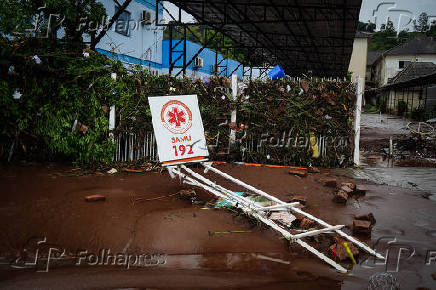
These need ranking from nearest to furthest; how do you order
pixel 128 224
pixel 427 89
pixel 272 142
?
pixel 128 224 < pixel 272 142 < pixel 427 89

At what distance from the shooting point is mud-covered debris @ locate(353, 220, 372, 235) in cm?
379

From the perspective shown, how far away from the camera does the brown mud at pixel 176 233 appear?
2.77m

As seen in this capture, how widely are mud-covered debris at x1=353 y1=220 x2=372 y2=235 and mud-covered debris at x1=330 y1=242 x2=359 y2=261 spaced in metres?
0.66

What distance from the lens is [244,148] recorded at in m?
7.64

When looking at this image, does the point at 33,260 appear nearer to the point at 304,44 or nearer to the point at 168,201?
the point at 168,201

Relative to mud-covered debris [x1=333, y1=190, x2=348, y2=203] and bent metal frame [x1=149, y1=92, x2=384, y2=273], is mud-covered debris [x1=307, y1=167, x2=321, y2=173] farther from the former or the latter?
bent metal frame [x1=149, y1=92, x2=384, y2=273]

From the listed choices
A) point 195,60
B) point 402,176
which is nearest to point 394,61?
point 195,60

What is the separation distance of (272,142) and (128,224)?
14.8 feet

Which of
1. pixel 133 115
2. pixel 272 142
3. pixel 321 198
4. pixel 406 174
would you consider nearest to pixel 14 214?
pixel 133 115

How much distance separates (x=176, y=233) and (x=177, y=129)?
218 cm

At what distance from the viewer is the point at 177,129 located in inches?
213

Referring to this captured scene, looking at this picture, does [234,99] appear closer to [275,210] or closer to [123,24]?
[275,210]

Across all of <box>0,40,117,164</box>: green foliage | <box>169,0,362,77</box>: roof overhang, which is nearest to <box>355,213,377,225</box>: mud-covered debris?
<box>0,40,117,164</box>: green foliage

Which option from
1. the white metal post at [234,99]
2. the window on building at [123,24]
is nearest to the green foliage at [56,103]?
the white metal post at [234,99]
